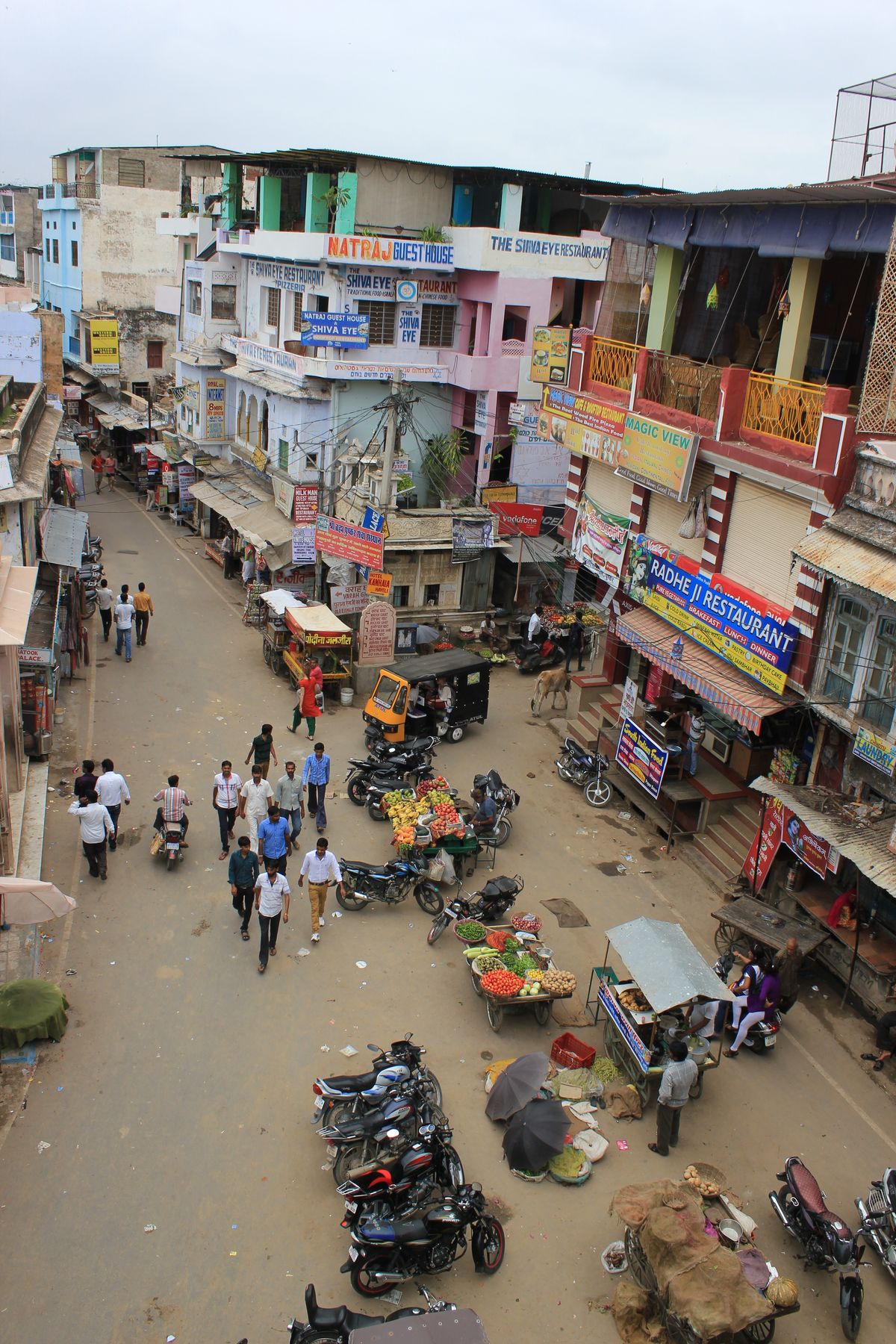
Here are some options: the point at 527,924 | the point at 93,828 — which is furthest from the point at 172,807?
the point at 527,924

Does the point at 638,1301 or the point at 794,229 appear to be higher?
the point at 794,229

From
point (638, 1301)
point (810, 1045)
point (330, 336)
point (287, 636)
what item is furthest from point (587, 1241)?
point (330, 336)

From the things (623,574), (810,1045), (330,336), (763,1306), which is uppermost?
(330,336)

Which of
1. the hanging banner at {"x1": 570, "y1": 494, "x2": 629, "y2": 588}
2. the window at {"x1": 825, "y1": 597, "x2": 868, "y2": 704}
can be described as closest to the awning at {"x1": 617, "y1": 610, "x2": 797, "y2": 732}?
the window at {"x1": 825, "y1": 597, "x2": 868, "y2": 704}

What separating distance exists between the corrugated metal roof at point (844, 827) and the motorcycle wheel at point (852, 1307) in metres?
4.00

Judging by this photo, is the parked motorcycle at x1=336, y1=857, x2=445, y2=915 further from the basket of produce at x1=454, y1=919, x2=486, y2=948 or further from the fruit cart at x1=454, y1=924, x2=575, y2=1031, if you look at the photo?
the fruit cart at x1=454, y1=924, x2=575, y2=1031

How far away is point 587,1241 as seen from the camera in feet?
31.0

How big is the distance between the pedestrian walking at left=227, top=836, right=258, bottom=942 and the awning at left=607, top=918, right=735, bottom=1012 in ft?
14.6

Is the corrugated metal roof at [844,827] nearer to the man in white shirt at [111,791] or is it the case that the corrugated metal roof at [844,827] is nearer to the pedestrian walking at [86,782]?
the man in white shirt at [111,791]

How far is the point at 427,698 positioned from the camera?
1992 cm

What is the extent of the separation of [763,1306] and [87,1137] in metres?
6.23

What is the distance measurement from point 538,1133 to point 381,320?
22.2 meters

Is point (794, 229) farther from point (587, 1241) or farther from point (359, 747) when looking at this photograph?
point (587, 1241)

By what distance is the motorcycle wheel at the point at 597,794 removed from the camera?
18484 millimetres
